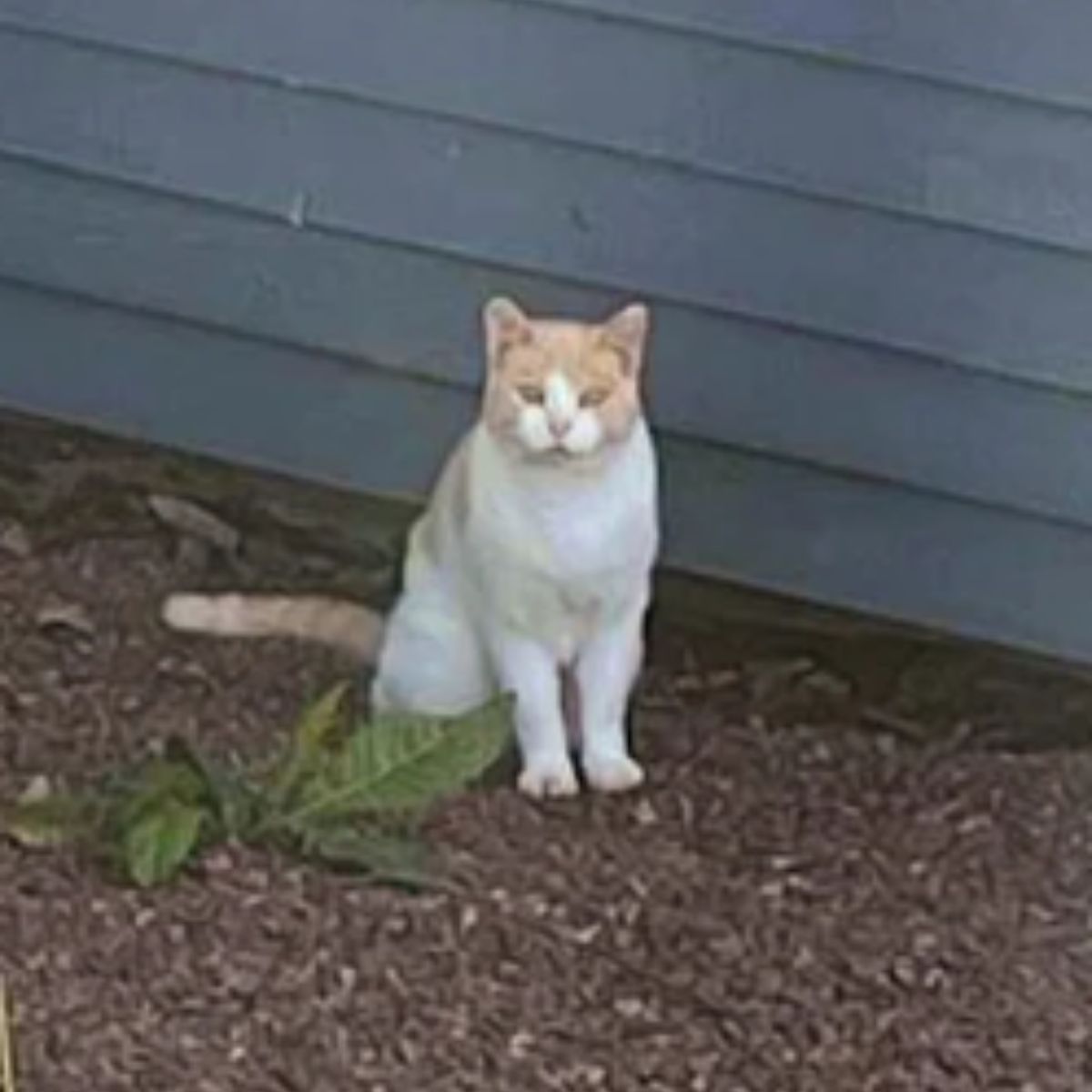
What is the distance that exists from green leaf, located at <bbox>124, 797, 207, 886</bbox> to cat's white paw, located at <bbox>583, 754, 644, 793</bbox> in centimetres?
53

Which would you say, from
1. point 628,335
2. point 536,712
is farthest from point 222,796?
point 628,335

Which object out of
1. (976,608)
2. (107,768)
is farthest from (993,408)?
(107,768)

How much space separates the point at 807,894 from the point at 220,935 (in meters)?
0.66

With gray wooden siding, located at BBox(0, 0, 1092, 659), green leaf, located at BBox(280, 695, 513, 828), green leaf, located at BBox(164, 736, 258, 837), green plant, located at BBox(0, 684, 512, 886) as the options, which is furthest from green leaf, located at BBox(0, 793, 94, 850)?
gray wooden siding, located at BBox(0, 0, 1092, 659)

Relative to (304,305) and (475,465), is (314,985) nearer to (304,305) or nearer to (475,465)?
(475,465)

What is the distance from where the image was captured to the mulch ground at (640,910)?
4973mm

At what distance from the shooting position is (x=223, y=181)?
619cm

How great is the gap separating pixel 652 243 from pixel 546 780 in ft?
2.49

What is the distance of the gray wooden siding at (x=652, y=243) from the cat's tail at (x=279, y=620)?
1.11ft

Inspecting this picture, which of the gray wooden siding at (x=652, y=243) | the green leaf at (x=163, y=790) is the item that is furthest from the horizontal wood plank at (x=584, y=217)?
the green leaf at (x=163, y=790)

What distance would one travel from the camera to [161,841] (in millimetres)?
5172

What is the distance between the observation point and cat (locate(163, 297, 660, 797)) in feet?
17.6

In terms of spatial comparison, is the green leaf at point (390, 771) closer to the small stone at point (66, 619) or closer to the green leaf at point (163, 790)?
the green leaf at point (163, 790)

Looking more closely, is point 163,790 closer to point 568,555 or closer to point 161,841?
point 161,841
